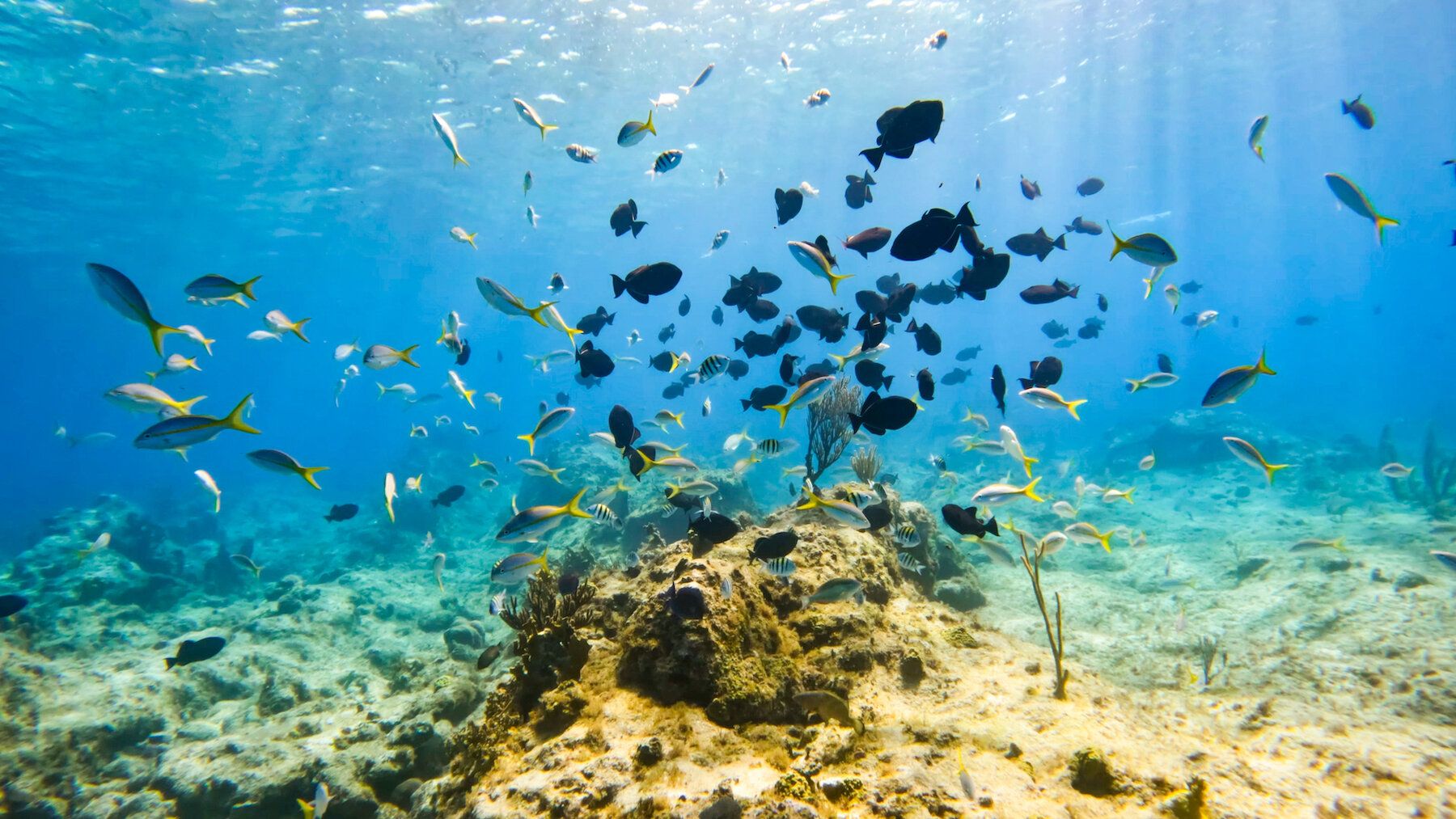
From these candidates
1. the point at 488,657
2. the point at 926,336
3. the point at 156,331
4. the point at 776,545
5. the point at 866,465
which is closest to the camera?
the point at 156,331

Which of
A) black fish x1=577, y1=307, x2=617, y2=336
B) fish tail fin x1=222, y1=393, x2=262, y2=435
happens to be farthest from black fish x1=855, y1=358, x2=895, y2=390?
fish tail fin x1=222, y1=393, x2=262, y2=435

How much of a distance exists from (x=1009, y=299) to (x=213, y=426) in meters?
168

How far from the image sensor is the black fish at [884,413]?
4.05 m

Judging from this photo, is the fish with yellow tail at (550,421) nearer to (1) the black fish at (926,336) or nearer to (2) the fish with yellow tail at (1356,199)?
(1) the black fish at (926,336)

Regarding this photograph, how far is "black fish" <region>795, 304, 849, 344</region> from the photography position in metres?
5.67

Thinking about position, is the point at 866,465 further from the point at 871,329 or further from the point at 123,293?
the point at 123,293

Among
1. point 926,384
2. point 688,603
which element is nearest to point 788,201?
point 926,384

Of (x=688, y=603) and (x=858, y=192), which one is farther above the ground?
(x=858, y=192)

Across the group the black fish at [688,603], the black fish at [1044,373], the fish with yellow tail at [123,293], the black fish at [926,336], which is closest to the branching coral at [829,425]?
the black fish at [926,336]

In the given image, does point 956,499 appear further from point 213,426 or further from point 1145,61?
point 1145,61

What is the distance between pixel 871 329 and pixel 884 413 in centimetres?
131

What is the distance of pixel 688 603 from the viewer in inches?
136

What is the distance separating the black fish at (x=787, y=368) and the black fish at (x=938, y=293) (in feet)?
7.78

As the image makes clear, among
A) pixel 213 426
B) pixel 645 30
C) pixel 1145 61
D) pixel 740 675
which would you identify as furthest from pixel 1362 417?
pixel 213 426
